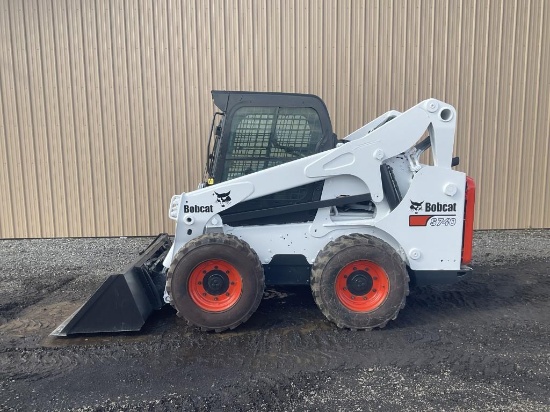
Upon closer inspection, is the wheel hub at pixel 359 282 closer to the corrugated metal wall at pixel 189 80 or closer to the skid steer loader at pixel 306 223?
the skid steer loader at pixel 306 223

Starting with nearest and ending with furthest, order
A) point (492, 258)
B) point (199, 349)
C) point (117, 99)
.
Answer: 1. point (199, 349)
2. point (492, 258)
3. point (117, 99)

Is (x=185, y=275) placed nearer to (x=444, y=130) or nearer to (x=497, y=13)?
(x=444, y=130)

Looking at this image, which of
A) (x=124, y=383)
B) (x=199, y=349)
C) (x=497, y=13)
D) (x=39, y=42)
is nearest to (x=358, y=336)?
(x=199, y=349)

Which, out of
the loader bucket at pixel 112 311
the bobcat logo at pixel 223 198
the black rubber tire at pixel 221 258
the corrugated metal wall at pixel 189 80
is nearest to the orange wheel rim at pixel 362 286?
the black rubber tire at pixel 221 258

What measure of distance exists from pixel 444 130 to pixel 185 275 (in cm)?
286

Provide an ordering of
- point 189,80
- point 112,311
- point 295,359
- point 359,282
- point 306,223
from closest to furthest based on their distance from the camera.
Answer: point 295,359
point 112,311
point 359,282
point 306,223
point 189,80

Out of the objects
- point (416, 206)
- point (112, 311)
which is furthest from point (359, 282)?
point (112, 311)

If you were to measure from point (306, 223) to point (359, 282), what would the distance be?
772mm

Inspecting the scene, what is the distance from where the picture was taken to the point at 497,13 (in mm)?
8461

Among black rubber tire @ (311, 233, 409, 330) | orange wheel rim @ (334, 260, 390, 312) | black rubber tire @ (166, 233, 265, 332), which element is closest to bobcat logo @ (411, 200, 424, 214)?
black rubber tire @ (311, 233, 409, 330)

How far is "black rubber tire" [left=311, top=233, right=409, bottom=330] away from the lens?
4.70m

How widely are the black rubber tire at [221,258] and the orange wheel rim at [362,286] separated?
30.8 inches

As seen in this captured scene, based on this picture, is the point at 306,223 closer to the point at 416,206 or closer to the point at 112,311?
the point at 416,206

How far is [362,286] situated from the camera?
4.79m
